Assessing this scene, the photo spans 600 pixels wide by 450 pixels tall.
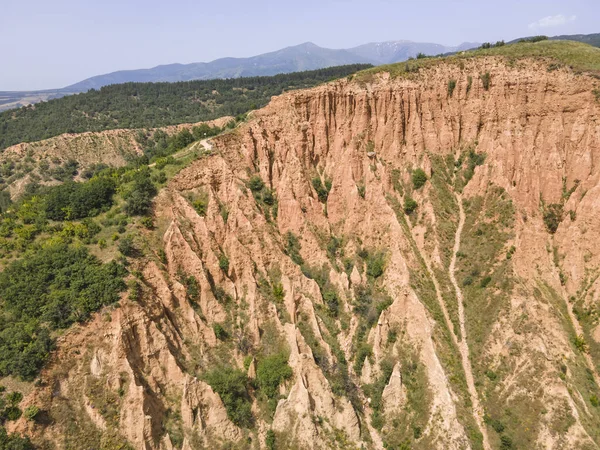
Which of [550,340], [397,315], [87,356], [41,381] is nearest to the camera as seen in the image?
[41,381]

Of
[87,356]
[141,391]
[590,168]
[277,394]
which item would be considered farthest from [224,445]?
[590,168]

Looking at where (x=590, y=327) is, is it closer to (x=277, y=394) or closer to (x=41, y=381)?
(x=277, y=394)

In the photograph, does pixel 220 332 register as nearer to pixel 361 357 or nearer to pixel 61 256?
pixel 361 357

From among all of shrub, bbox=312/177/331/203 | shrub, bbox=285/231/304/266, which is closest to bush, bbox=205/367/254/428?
shrub, bbox=285/231/304/266

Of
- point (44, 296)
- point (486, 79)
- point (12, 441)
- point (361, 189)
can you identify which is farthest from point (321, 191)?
point (12, 441)

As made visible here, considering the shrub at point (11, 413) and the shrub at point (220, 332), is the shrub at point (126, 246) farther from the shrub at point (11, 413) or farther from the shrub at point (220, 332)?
the shrub at point (11, 413)

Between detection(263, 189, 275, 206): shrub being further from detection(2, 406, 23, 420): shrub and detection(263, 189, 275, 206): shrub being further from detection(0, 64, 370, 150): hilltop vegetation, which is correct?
detection(0, 64, 370, 150): hilltop vegetation
